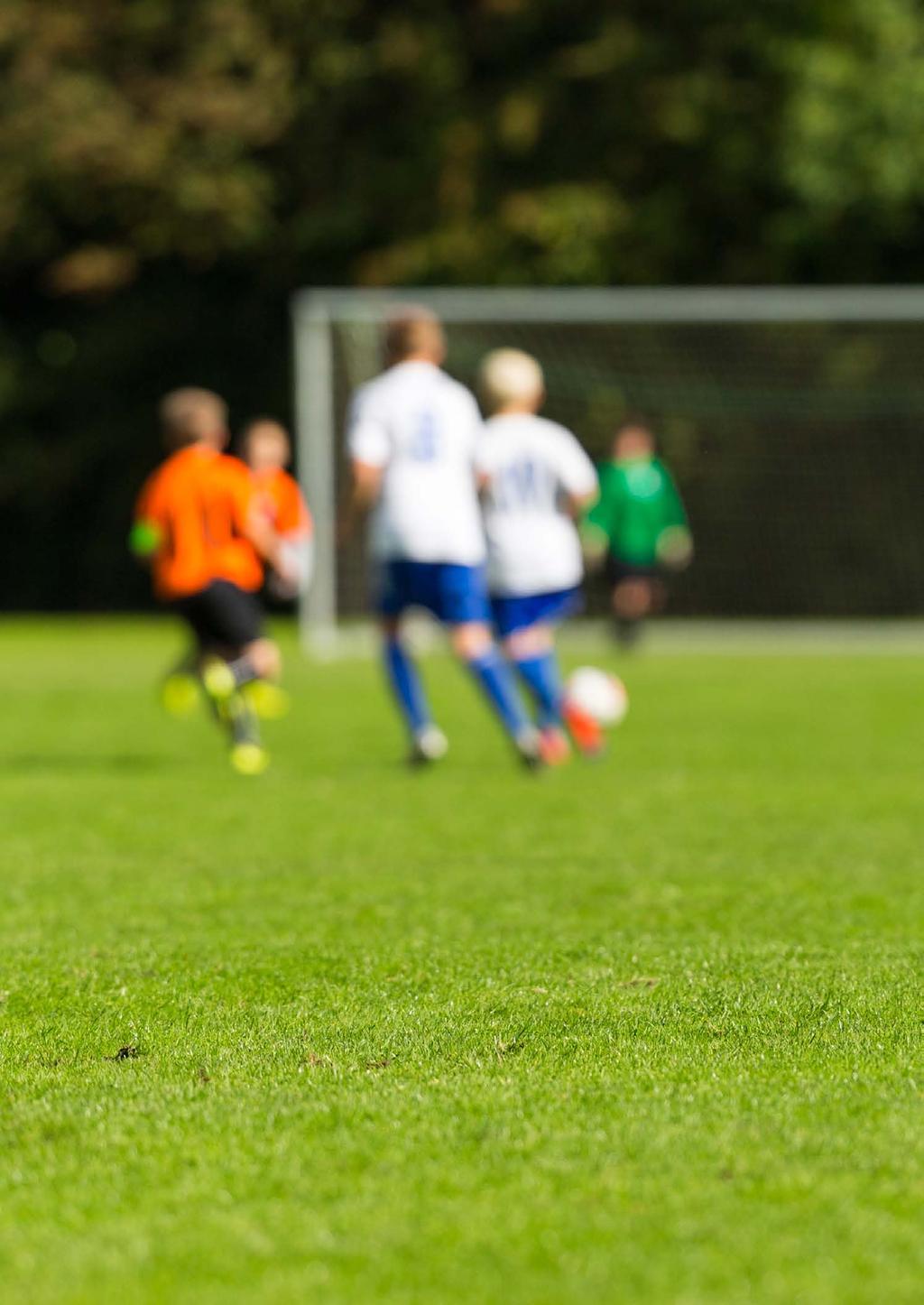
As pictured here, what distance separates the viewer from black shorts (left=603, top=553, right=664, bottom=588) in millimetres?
20312

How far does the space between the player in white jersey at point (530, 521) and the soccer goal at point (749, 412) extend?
1095cm

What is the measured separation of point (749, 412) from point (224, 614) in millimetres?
12592

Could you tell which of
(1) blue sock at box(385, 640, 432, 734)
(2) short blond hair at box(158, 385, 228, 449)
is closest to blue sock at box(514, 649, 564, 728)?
(1) blue sock at box(385, 640, 432, 734)

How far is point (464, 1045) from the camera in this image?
4156 millimetres

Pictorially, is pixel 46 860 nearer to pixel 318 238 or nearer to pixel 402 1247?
pixel 402 1247

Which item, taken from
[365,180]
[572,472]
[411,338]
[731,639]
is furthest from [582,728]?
[365,180]

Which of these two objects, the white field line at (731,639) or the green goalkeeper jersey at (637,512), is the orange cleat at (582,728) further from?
the white field line at (731,639)

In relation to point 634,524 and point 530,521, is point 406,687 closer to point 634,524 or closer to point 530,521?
point 530,521

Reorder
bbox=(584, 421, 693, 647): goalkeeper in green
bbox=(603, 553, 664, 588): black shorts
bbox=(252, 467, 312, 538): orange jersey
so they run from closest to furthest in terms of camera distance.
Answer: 1. bbox=(252, 467, 312, 538): orange jersey
2. bbox=(584, 421, 693, 647): goalkeeper in green
3. bbox=(603, 553, 664, 588): black shorts

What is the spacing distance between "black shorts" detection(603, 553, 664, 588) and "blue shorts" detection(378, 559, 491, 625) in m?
10.2

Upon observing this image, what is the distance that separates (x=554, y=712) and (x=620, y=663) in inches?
337

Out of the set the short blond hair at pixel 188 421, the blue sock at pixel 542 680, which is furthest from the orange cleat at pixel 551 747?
the short blond hair at pixel 188 421

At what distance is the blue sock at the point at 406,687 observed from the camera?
10.3 meters

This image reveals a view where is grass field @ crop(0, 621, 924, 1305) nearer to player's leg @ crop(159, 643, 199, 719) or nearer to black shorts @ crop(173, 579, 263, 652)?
player's leg @ crop(159, 643, 199, 719)
